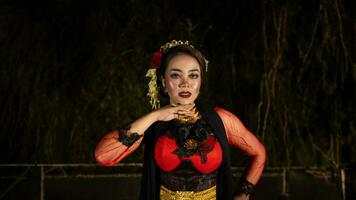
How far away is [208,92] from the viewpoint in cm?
447

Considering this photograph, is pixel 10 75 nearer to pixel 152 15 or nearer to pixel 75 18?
pixel 75 18

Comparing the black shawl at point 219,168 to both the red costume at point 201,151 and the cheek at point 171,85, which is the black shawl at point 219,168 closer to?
the red costume at point 201,151

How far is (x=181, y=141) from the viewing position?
2352 mm

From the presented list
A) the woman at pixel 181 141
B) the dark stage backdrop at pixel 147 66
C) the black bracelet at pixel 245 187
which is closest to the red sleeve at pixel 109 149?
the woman at pixel 181 141

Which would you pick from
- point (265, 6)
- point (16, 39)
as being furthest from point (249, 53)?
point (16, 39)

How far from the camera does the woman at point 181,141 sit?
228 cm

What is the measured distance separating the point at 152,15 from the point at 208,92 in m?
1.01

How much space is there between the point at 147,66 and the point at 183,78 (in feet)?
7.08

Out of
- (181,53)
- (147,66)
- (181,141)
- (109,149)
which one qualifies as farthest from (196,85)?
(147,66)

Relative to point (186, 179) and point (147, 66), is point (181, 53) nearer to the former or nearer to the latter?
point (186, 179)

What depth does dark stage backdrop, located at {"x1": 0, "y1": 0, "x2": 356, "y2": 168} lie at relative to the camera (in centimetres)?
432

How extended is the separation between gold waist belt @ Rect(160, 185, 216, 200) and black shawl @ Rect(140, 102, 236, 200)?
42 mm

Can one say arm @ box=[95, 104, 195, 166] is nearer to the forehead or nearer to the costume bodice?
the costume bodice

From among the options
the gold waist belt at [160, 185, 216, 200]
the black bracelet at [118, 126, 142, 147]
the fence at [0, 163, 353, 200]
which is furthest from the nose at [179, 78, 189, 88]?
the fence at [0, 163, 353, 200]
